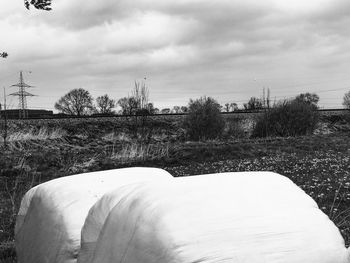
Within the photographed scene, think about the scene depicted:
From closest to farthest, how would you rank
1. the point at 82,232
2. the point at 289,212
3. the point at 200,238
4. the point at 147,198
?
1. the point at 200,238
2. the point at 289,212
3. the point at 147,198
4. the point at 82,232

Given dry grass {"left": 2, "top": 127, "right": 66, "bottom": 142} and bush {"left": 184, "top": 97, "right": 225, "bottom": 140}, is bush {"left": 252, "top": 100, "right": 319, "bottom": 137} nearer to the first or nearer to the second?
bush {"left": 184, "top": 97, "right": 225, "bottom": 140}

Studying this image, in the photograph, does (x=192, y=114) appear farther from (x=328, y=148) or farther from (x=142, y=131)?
(x=328, y=148)

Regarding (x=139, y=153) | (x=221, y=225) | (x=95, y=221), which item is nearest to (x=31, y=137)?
(x=139, y=153)

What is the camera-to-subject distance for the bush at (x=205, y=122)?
3369cm

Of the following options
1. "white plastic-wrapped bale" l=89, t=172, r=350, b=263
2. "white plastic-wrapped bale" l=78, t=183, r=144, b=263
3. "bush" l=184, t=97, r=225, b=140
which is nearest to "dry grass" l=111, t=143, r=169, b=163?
"bush" l=184, t=97, r=225, b=140

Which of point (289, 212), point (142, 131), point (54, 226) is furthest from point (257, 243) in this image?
point (142, 131)

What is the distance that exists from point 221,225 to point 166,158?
18.5m

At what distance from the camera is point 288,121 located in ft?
112

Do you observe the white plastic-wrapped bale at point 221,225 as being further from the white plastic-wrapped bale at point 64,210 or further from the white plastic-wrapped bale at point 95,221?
the white plastic-wrapped bale at point 64,210

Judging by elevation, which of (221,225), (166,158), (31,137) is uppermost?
(221,225)

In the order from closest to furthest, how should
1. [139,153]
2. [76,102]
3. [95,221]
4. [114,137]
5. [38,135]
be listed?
[95,221] < [139,153] < [38,135] < [114,137] < [76,102]

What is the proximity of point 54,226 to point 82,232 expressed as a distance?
0.70 m

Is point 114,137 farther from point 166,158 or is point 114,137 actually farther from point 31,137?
point 166,158

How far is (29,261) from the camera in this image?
5.16 meters
